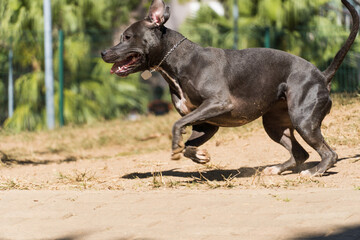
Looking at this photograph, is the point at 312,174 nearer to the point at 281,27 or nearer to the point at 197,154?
the point at 197,154

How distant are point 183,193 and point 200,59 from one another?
1517 millimetres

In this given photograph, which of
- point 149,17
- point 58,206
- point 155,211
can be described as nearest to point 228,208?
point 155,211

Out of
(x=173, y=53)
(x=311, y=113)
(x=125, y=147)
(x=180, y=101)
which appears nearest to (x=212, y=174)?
(x=180, y=101)

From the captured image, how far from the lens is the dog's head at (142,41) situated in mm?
6062

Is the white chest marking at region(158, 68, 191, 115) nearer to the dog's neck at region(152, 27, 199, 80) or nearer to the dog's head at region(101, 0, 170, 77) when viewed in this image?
the dog's neck at region(152, 27, 199, 80)

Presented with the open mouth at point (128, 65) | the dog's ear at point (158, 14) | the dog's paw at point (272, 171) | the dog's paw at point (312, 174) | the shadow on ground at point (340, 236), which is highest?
the dog's ear at point (158, 14)

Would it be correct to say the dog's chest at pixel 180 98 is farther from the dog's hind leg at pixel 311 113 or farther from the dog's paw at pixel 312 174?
the dog's paw at pixel 312 174

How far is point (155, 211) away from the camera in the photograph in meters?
4.44

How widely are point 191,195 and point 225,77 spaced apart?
1506mm

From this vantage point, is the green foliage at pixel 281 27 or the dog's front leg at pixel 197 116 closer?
the dog's front leg at pixel 197 116

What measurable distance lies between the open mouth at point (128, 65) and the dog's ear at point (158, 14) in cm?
37

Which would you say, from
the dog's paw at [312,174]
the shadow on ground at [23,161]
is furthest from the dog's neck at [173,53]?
the shadow on ground at [23,161]

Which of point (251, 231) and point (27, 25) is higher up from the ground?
point (27, 25)

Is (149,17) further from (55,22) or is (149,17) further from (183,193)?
(55,22)
